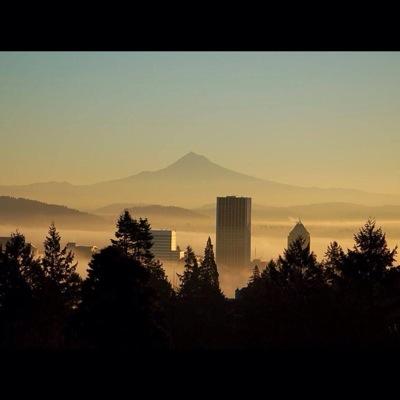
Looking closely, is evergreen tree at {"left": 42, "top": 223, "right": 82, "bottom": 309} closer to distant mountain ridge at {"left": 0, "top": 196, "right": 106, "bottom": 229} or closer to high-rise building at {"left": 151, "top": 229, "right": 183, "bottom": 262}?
distant mountain ridge at {"left": 0, "top": 196, "right": 106, "bottom": 229}

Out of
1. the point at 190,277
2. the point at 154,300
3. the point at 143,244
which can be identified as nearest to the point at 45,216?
the point at 190,277

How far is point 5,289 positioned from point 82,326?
7236 millimetres

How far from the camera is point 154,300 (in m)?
19.7

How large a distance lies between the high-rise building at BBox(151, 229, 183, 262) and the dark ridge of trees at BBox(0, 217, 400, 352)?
2005 inches

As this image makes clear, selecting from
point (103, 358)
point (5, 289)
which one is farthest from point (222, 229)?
point (103, 358)

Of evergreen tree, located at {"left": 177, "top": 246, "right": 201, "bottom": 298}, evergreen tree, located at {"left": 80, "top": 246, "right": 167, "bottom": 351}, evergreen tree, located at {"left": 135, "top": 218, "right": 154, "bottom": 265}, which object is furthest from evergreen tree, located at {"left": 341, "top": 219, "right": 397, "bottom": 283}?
evergreen tree, located at {"left": 177, "top": 246, "right": 201, "bottom": 298}

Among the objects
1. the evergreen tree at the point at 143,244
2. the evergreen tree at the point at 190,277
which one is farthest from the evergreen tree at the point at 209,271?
the evergreen tree at the point at 143,244

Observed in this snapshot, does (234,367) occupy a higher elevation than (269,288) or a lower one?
lower

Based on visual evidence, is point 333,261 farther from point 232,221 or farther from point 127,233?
point 232,221

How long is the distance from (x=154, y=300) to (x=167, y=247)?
268ft

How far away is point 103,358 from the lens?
2510 millimetres

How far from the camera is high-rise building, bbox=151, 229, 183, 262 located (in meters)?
90.4

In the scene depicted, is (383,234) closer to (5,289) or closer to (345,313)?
(345,313)

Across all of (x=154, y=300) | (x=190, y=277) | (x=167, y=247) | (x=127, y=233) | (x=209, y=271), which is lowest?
(x=154, y=300)
